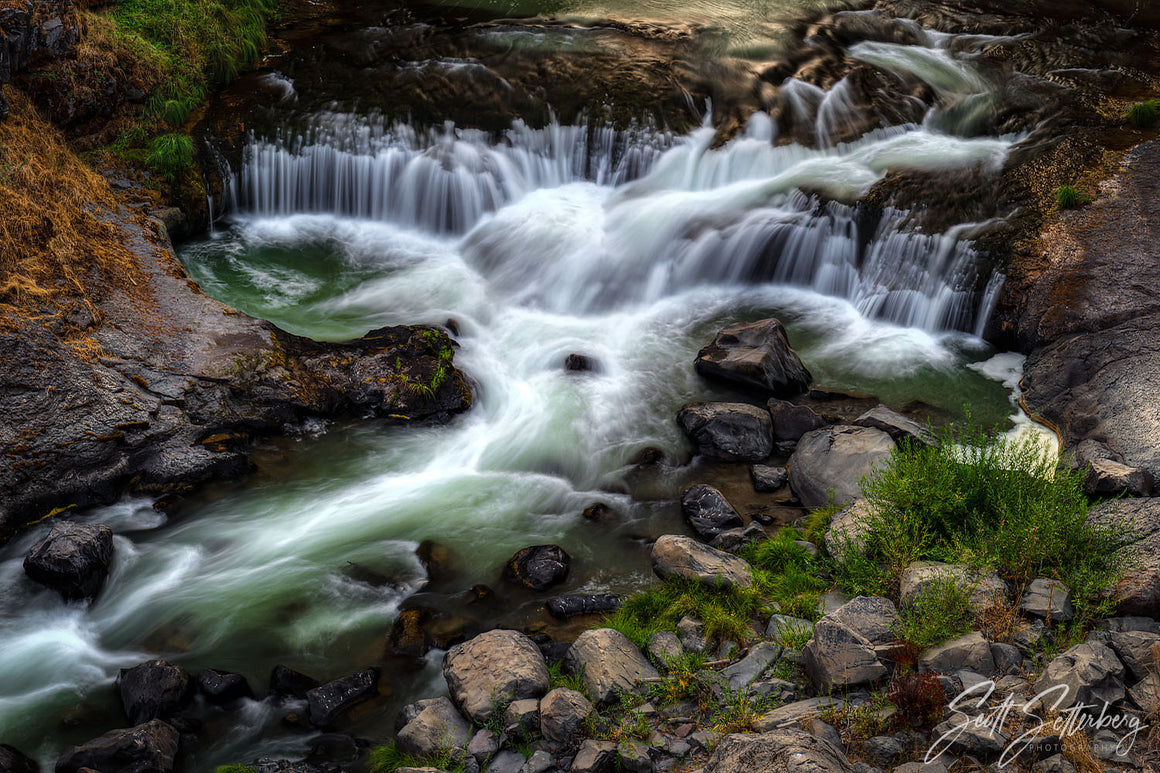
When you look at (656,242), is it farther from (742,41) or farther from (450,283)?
(742,41)

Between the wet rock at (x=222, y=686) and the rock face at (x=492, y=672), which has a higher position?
the rock face at (x=492, y=672)

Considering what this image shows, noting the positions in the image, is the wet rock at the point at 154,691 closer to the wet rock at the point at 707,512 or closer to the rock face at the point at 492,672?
the rock face at the point at 492,672

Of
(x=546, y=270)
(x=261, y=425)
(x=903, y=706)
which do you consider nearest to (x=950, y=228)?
(x=546, y=270)

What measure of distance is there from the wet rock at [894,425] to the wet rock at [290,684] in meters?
5.44

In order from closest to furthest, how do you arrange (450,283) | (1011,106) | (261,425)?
(261,425), (450,283), (1011,106)

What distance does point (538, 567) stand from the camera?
287 inches

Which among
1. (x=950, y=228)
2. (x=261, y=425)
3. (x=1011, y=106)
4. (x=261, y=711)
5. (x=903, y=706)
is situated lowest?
(x=261, y=711)

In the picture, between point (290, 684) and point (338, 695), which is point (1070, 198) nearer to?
point (338, 695)

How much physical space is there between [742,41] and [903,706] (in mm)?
13324

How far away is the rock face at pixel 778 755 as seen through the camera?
4.11m

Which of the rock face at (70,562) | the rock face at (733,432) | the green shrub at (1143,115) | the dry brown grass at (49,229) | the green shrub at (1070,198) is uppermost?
the green shrub at (1143,115)

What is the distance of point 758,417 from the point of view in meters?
8.88

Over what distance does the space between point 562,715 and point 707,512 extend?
3046 millimetres

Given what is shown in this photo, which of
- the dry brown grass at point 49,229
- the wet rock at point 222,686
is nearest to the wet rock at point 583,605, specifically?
the wet rock at point 222,686
